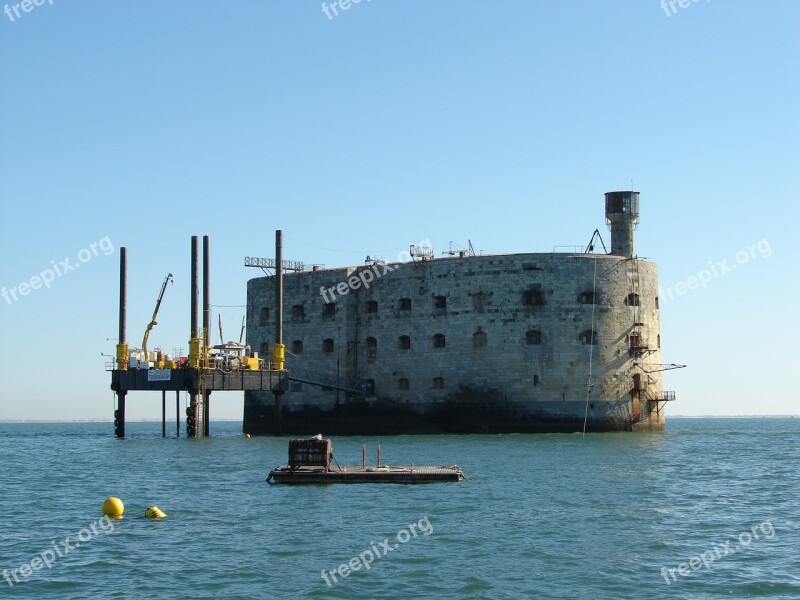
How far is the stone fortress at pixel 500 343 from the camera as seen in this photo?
51.2 meters

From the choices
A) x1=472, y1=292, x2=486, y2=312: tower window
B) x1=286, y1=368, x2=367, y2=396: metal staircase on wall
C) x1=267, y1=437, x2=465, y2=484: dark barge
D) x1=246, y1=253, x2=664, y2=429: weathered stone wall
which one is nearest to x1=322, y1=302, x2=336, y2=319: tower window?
x1=246, y1=253, x2=664, y2=429: weathered stone wall

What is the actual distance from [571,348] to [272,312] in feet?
53.1

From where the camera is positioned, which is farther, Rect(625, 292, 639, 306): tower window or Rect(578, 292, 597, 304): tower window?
Rect(625, 292, 639, 306): tower window

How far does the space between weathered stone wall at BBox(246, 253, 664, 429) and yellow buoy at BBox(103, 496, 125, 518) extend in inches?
1127

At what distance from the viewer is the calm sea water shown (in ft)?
58.0

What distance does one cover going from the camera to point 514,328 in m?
51.3

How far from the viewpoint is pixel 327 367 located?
56781mm

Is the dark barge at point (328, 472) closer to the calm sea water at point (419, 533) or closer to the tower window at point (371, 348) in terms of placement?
the calm sea water at point (419, 533)

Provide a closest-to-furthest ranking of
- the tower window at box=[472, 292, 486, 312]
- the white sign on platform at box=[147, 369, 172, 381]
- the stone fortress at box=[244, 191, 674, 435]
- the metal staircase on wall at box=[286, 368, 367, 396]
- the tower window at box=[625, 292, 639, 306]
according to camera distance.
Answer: the white sign on platform at box=[147, 369, 172, 381]
the stone fortress at box=[244, 191, 674, 435]
the tower window at box=[472, 292, 486, 312]
the tower window at box=[625, 292, 639, 306]
the metal staircase on wall at box=[286, 368, 367, 396]

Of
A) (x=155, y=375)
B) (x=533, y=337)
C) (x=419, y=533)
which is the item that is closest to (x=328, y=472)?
(x=419, y=533)

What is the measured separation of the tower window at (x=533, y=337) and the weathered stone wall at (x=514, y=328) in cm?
4

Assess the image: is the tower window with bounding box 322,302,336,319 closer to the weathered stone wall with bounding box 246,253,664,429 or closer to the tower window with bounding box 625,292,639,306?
the weathered stone wall with bounding box 246,253,664,429

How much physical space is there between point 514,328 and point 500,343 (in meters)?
0.94

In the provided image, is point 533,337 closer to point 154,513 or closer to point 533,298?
point 533,298
